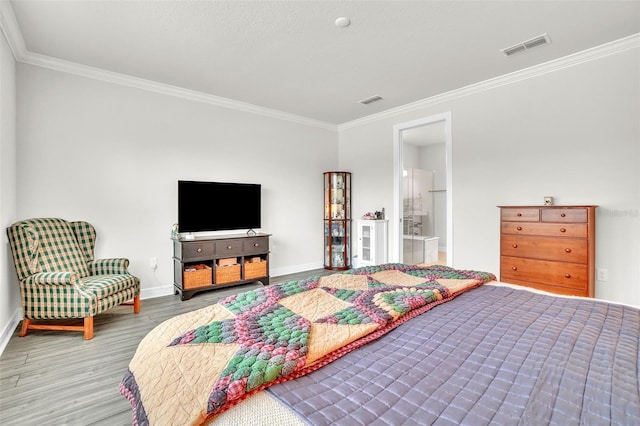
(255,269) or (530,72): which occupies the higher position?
(530,72)

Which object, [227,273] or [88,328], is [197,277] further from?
[88,328]

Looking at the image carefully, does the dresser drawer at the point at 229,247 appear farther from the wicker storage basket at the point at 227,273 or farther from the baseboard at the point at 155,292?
the baseboard at the point at 155,292

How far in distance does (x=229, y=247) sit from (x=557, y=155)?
402 cm

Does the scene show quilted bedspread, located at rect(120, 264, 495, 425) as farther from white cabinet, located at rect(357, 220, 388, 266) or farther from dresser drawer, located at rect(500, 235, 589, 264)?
white cabinet, located at rect(357, 220, 388, 266)

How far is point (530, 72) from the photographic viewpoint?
3.54m

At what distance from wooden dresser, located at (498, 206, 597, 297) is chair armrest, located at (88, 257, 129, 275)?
161 inches

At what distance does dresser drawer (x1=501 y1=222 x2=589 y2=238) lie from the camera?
2.98 m

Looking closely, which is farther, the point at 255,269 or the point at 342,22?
the point at 255,269

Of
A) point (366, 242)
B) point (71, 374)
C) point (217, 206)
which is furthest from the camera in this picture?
point (366, 242)

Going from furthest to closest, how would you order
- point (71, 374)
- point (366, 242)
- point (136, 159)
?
point (366, 242) → point (136, 159) → point (71, 374)

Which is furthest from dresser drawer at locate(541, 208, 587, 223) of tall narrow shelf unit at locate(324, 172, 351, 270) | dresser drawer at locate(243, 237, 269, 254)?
dresser drawer at locate(243, 237, 269, 254)

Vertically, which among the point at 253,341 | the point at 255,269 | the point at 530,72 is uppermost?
the point at 530,72

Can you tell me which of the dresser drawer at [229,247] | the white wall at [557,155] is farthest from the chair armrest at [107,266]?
the white wall at [557,155]

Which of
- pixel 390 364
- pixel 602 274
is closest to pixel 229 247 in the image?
pixel 390 364
